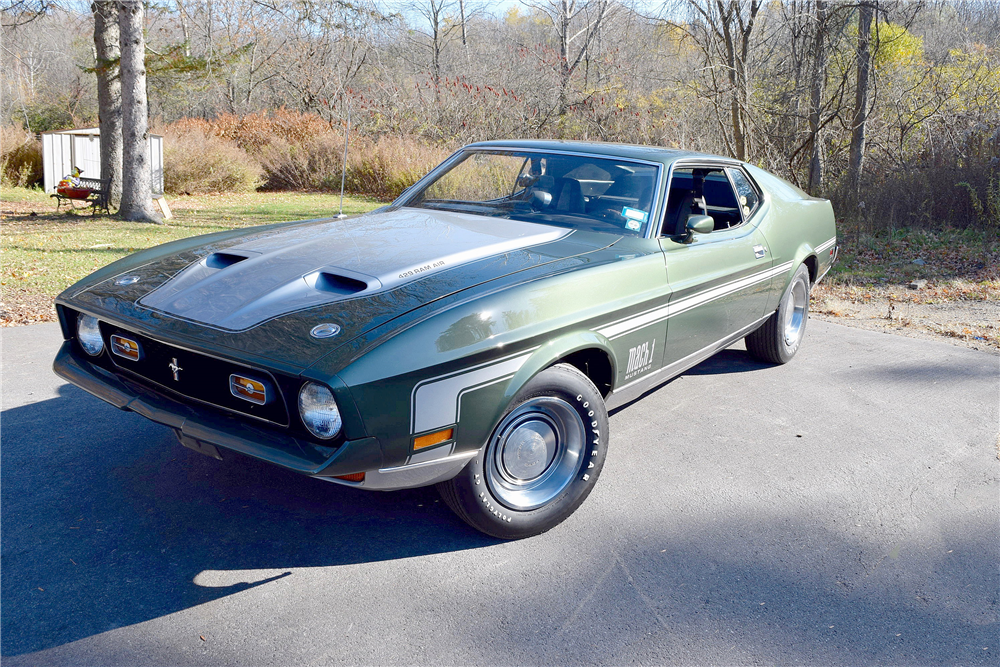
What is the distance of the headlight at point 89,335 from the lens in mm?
3129

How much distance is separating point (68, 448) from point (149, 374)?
1.09m

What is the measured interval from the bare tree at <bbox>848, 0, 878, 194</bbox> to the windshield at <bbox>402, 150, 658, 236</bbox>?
31.6 feet

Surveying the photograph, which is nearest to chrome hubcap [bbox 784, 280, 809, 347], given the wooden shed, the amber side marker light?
the amber side marker light

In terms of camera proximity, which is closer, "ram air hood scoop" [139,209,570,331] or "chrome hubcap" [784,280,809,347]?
"ram air hood scoop" [139,209,570,331]

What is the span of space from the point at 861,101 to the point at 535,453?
11.5m

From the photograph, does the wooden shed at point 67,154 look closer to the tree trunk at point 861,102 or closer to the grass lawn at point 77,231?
the grass lawn at point 77,231

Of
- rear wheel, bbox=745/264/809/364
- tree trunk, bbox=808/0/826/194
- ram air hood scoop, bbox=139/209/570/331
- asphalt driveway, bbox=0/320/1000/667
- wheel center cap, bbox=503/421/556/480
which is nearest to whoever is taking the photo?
asphalt driveway, bbox=0/320/1000/667

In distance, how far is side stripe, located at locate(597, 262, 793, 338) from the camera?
10.7 ft

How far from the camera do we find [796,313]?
18.4 feet

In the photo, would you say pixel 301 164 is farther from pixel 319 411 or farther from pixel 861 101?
pixel 319 411

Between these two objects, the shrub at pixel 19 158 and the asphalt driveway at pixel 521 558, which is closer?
the asphalt driveway at pixel 521 558

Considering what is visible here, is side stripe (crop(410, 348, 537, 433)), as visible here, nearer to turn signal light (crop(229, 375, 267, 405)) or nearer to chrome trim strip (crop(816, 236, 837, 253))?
turn signal light (crop(229, 375, 267, 405))

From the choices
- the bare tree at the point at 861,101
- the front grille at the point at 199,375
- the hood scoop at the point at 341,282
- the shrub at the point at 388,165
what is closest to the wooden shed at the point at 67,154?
the shrub at the point at 388,165

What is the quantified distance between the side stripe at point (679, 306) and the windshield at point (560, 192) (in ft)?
1.38
